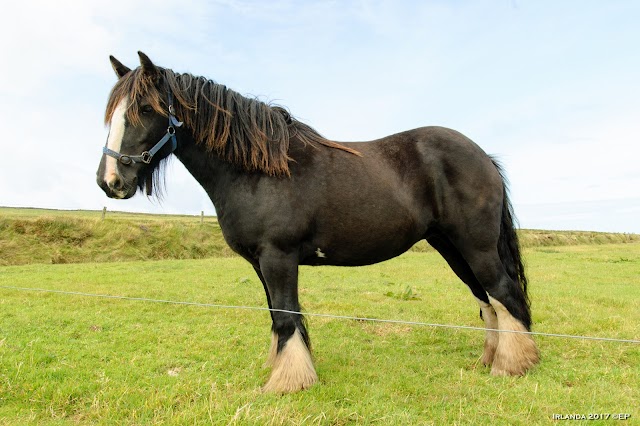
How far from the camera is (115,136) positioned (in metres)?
3.61

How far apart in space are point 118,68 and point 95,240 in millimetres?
16398

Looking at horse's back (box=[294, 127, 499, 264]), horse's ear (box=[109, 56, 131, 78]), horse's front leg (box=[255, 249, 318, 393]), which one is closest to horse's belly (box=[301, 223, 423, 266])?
horse's back (box=[294, 127, 499, 264])

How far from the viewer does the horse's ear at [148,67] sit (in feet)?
11.9

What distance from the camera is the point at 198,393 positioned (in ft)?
11.8

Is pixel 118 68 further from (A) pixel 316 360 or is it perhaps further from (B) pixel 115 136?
(A) pixel 316 360

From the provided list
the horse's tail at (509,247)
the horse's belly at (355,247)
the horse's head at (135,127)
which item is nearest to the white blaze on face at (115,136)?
the horse's head at (135,127)

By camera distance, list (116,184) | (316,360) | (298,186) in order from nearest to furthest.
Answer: (116,184) → (298,186) → (316,360)

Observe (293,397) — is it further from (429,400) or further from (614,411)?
(614,411)

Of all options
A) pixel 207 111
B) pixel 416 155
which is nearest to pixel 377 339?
pixel 416 155

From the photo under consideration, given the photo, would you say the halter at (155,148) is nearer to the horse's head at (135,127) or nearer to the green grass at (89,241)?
the horse's head at (135,127)

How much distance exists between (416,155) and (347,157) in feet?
2.49

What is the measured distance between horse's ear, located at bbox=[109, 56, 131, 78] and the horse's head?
0.99 feet

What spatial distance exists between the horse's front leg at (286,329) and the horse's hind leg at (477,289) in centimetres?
180

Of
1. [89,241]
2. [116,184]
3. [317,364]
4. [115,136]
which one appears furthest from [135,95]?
[89,241]
